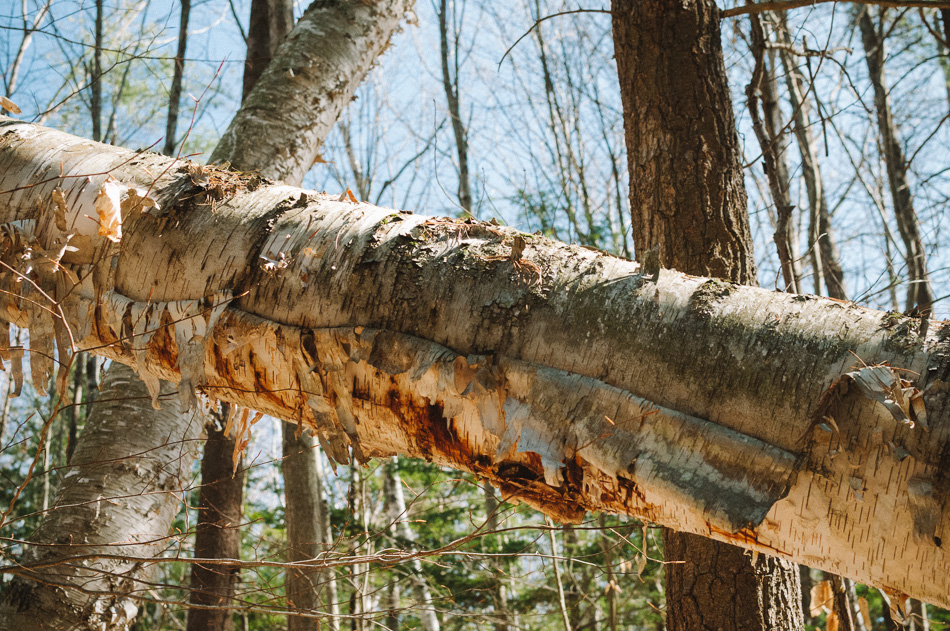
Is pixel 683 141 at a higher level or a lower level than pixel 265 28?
lower

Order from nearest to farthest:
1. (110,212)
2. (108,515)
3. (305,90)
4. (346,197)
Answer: (110,212) → (346,197) → (108,515) → (305,90)

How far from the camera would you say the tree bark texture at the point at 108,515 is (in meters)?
1.92

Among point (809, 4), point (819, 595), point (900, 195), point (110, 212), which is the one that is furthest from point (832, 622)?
point (900, 195)

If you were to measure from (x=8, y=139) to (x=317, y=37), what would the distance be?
6.30 feet

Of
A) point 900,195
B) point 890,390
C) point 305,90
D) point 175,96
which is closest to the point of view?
point 890,390

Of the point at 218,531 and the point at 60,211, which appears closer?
the point at 60,211

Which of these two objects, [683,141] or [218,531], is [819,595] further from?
[218,531]

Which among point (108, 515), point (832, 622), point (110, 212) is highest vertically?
point (110, 212)

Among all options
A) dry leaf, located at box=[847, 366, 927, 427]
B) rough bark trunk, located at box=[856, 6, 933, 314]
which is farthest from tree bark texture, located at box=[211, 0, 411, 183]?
rough bark trunk, located at box=[856, 6, 933, 314]

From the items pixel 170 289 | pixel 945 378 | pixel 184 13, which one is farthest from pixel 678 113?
pixel 184 13

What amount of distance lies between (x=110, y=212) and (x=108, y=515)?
4.33 feet

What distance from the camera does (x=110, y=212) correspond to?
1309mm

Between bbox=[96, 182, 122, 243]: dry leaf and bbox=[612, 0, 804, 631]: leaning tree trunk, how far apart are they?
1.70 m

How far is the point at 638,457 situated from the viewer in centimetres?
108
